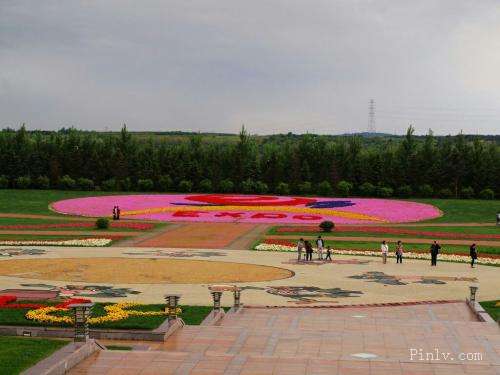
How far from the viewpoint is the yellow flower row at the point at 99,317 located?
2117 cm

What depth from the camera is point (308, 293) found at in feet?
96.7

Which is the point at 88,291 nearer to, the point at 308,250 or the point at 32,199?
the point at 308,250

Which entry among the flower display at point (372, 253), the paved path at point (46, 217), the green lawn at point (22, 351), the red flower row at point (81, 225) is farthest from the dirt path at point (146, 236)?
the green lawn at point (22, 351)

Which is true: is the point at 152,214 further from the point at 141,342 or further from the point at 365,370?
the point at 365,370

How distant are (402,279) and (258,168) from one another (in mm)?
70405

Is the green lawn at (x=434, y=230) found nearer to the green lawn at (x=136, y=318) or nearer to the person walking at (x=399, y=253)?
the person walking at (x=399, y=253)

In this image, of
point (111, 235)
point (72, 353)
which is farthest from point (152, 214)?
point (72, 353)

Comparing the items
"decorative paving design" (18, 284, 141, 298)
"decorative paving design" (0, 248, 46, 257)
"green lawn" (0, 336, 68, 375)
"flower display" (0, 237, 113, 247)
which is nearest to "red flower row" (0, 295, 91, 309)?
"decorative paving design" (18, 284, 141, 298)

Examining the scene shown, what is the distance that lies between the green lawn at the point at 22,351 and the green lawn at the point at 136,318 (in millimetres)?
2369

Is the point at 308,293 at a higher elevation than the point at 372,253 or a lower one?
higher

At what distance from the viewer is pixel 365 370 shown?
46.8 feet

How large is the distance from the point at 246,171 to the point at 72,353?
89.5 m

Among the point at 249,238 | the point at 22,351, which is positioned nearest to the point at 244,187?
the point at 249,238

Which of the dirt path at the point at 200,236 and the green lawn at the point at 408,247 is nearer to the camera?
the green lawn at the point at 408,247
